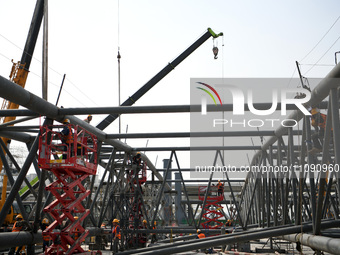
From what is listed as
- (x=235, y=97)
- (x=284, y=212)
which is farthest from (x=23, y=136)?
(x=284, y=212)

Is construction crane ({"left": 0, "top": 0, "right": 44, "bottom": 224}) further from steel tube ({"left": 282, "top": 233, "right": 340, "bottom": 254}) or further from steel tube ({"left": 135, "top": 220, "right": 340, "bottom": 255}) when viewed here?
steel tube ({"left": 282, "top": 233, "right": 340, "bottom": 254})

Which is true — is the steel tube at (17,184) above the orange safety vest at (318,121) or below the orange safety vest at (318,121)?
below

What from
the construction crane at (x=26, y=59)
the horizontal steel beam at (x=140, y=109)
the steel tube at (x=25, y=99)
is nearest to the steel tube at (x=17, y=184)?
the steel tube at (x=25, y=99)

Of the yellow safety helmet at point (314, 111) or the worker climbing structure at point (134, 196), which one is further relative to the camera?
the worker climbing structure at point (134, 196)

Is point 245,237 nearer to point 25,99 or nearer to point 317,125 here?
point 317,125

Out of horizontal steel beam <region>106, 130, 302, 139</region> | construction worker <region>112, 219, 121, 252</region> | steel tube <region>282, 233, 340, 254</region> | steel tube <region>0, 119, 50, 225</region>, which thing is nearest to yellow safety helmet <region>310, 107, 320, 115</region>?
steel tube <region>282, 233, 340, 254</region>

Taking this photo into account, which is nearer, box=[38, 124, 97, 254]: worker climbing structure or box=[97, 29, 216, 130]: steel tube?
box=[38, 124, 97, 254]: worker climbing structure

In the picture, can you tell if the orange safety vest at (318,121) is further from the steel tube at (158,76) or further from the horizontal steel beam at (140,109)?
the steel tube at (158,76)

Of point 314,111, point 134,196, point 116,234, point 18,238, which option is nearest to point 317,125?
point 314,111

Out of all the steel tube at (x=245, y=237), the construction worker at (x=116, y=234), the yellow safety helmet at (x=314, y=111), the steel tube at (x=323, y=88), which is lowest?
the construction worker at (x=116, y=234)

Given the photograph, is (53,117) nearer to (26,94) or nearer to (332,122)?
(26,94)

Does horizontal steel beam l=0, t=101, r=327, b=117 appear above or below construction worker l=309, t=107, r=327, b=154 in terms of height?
above

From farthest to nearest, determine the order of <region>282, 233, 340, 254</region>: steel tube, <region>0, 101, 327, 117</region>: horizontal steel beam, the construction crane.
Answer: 1. the construction crane
2. <region>0, 101, 327, 117</region>: horizontal steel beam
3. <region>282, 233, 340, 254</region>: steel tube

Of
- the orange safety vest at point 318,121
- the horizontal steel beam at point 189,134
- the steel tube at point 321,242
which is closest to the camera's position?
→ the steel tube at point 321,242
